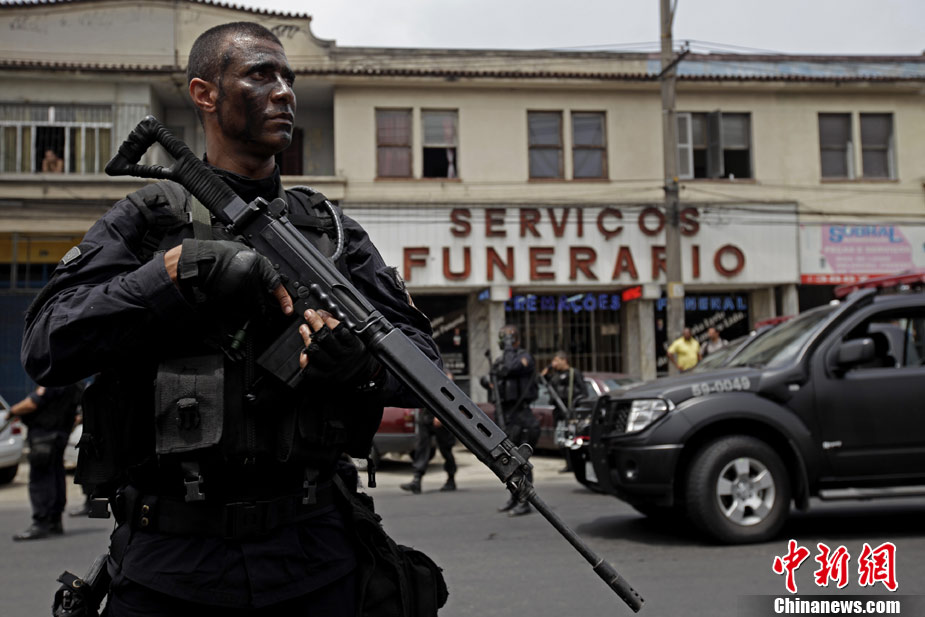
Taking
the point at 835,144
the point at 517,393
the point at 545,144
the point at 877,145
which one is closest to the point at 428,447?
the point at 517,393

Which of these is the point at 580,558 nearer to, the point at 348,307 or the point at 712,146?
the point at 348,307

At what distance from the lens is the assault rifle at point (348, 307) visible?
195 cm

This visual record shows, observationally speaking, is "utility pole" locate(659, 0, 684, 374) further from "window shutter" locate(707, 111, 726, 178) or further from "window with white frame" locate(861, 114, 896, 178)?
"window with white frame" locate(861, 114, 896, 178)

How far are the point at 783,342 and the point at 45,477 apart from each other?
6.67 meters

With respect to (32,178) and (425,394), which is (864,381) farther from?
(32,178)

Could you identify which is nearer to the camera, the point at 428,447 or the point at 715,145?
the point at 428,447

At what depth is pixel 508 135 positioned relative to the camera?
65.4ft

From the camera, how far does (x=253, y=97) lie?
80.9 inches

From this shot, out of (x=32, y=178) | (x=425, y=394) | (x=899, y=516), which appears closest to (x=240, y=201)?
(x=425, y=394)

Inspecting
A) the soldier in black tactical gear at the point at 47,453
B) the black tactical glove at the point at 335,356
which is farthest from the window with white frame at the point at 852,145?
the black tactical glove at the point at 335,356

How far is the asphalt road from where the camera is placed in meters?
5.09

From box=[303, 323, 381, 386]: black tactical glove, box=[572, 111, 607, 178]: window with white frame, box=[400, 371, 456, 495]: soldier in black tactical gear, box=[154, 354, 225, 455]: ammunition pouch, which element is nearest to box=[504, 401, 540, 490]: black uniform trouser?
box=[400, 371, 456, 495]: soldier in black tactical gear

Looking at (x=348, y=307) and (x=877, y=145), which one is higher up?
(x=877, y=145)

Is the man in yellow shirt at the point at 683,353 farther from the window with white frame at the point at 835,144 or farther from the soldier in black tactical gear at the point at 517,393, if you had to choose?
the window with white frame at the point at 835,144
